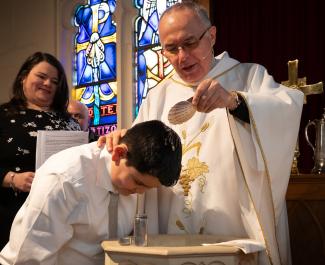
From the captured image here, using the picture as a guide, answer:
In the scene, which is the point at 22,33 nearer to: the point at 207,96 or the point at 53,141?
the point at 53,141

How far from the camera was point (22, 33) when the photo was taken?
7.84 meters

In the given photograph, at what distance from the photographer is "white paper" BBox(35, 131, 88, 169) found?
295cm

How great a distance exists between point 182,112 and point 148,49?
14.5ft

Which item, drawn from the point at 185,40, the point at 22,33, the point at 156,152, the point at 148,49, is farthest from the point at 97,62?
the point at 156,152

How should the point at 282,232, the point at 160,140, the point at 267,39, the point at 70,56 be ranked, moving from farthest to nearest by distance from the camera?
the point at 70,56 → the point at 267,39 → the point at 282,232 → the point at 160,140

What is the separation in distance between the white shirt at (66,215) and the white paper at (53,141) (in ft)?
2.06

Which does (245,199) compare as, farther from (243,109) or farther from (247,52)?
(247,52)

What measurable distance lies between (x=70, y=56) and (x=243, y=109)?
18.0 feet

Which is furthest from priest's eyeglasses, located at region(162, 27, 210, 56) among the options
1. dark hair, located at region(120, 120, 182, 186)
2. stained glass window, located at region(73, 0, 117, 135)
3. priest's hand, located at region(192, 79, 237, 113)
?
stained glass window, located at region(73, 0, 117, 135)

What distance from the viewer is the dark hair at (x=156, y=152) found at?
212 cm

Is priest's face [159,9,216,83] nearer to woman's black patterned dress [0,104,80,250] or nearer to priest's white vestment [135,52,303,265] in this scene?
priest's white vestment [135,52,303,265]

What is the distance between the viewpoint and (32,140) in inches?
125

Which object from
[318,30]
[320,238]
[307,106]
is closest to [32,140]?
[320,238]

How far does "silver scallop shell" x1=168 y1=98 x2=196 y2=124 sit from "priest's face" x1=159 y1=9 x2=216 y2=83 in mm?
342
